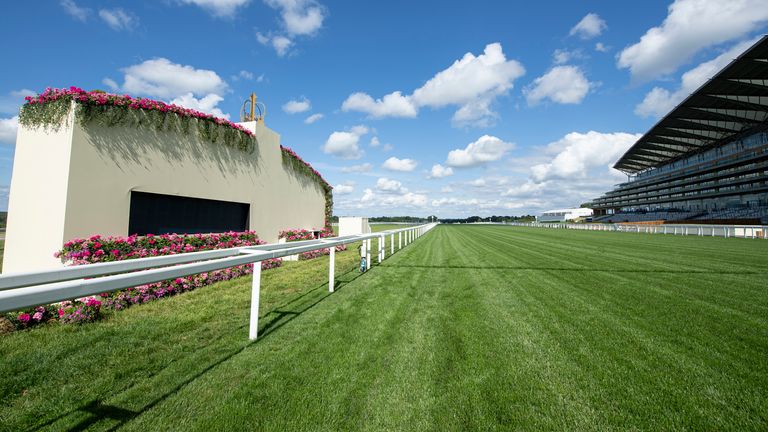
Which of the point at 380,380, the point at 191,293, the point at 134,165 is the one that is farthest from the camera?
the point at 134,165

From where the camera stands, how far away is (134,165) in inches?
275

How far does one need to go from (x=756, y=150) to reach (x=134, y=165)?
80461 millimetres

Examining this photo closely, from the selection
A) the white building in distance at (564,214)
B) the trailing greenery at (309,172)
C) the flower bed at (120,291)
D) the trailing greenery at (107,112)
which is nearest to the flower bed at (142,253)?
the flower bed at (120,291)

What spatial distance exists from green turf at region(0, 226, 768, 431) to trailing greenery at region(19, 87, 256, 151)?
393 centimetres

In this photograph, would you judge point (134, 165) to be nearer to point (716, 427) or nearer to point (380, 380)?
point (380, 380)

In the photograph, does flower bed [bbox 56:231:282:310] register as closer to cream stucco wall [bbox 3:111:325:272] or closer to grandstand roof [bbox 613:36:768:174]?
cream stucco wall [bbox 3:111:325:272]

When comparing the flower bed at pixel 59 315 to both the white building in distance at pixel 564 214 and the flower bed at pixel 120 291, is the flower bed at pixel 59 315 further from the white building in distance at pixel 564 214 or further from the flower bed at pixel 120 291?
the white building in distance at pixel 564 214

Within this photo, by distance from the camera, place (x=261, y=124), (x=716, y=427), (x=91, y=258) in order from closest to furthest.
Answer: (x=716, y=427), (x=91, y=258), (x=261, y=124)

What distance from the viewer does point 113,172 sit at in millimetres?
6617

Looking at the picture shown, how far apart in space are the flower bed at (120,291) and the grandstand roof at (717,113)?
50928 mm

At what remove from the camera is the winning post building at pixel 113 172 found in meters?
6.02

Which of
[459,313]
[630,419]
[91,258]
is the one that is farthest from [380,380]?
[91,258]

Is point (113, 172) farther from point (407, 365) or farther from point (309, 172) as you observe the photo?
point (309, 172)

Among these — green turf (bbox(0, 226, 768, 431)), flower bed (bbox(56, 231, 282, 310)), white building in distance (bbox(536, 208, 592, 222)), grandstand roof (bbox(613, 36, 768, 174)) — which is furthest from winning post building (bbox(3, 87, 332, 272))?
white building in distance (bbox(536, 208, 592, 222))
